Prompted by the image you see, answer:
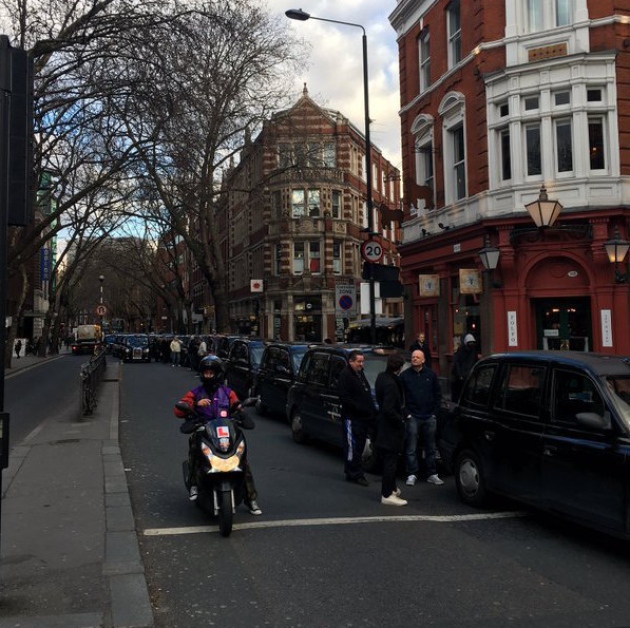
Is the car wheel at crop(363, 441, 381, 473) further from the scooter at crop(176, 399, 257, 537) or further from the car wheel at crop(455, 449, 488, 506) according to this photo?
the scooter at crop(176, 399, 257, 537)

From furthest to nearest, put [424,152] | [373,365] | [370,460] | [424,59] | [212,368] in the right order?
[424,152] < [424,59] < [373,365] < [370,460] < [212,368]

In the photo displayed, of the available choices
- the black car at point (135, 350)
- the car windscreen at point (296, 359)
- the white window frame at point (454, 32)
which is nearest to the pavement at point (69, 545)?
the car windscreen at point (296, 359)

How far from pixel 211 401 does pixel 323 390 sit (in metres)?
4.18

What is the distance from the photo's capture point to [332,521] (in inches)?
253

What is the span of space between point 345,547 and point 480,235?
1404 cm

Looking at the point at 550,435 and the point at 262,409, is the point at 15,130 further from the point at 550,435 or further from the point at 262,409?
the point at 262,409

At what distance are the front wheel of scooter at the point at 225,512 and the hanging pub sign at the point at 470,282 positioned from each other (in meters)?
13.3

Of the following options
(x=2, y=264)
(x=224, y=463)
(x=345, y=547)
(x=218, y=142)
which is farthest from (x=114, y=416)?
(x=218, y=142)

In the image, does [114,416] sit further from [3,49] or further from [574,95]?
[574,95]

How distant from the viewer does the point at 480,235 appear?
59.8 feet

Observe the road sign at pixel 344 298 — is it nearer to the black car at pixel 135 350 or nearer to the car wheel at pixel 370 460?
the car wheel at pixel 370 460

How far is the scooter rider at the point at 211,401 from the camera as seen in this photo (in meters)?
6.46

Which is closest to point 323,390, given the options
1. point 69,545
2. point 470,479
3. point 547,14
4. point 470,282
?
point 470,479

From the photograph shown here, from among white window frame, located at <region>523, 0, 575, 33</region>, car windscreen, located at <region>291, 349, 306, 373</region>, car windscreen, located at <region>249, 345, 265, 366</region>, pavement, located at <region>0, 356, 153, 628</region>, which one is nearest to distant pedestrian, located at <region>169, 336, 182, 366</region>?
car windscreen, located at <region>249, 345, 265, 366</region>
